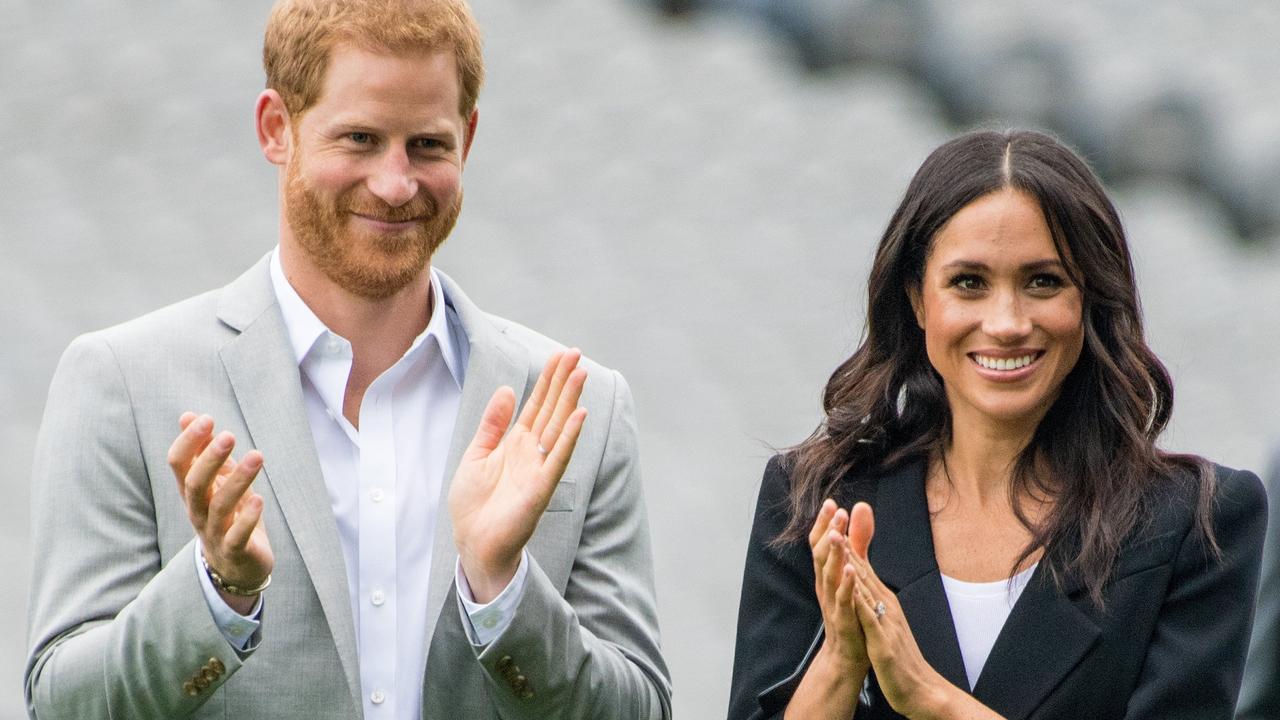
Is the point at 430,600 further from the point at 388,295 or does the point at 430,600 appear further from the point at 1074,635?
the point at 1074,635

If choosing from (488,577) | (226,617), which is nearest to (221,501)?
(226,617)

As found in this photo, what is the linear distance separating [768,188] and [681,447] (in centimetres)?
32

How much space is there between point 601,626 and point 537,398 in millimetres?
230

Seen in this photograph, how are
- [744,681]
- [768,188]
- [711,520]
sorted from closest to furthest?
[744,681], [711,520], [768,188]

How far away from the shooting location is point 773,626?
1.72 metres

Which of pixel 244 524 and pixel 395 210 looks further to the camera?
pixel 395 210

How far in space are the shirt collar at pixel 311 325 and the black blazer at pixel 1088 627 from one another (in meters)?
0.32

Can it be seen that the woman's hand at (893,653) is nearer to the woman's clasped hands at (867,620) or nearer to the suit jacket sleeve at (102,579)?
the woman's clasped hands at (867,620)

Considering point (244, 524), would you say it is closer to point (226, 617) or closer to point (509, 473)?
point (226, 617)

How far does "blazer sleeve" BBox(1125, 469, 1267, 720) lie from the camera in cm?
163

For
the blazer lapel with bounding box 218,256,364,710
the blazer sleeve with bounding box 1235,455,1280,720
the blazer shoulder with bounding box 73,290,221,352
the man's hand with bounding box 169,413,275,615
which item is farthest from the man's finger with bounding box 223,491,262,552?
the blazer sleeve with bounding box 1235,455,1280,720

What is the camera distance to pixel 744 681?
1.74 metres

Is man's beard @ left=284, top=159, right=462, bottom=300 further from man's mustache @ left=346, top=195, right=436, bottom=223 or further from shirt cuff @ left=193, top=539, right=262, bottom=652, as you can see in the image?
shirt cuff @ left=193, top=539, right=262, bottom=652

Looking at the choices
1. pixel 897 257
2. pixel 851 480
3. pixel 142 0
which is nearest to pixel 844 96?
pixel 897 257
